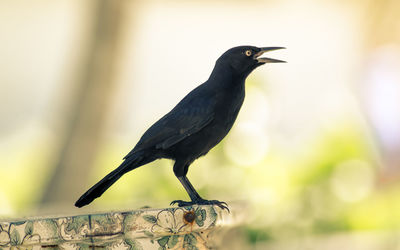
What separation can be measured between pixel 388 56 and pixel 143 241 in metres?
5.98

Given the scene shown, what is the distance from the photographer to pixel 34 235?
2.10 m

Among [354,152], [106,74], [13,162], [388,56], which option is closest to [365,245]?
[354,152]

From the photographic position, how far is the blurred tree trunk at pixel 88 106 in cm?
627

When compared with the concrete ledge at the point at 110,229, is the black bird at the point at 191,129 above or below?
above

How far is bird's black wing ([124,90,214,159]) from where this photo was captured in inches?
115

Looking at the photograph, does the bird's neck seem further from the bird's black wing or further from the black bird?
the bird's black wing

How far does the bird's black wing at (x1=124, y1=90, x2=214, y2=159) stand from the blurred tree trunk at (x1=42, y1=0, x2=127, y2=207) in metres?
3.45

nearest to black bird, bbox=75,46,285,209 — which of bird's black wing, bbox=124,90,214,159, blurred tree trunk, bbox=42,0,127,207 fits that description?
bird's black wing, bbox=124,90,214,159

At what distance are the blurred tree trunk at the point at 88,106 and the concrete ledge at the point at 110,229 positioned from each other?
431cm

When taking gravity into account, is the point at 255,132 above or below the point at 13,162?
below

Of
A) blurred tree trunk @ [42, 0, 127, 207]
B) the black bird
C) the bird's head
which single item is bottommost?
the black bird

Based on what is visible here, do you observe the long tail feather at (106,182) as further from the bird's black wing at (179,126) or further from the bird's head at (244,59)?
the bird's head at (244,59)

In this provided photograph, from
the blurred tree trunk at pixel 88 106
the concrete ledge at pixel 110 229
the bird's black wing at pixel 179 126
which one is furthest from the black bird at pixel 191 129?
the blurred tree trunk at pixel 88 106

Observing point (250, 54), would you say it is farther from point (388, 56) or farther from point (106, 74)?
point (388, 56)
